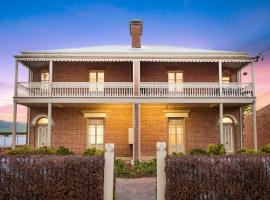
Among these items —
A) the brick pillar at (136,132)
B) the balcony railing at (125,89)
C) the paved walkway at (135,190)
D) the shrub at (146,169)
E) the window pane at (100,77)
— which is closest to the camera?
the paved walkway at (135,190)

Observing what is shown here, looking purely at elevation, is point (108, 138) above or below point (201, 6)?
below

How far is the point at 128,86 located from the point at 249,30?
12.0 metres

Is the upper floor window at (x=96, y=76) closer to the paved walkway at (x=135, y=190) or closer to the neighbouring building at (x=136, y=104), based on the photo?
the neighbouring building at (x=136, y=104)

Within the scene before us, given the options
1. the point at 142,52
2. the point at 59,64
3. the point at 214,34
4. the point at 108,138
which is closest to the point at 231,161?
the point at 142,52

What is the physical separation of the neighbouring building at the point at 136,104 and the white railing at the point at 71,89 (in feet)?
0.19

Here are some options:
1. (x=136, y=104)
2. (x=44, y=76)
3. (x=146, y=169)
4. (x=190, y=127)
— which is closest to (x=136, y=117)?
(x=136, y=104)

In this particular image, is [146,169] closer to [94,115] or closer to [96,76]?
[94,115]

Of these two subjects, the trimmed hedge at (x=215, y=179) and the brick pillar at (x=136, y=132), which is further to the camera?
the brick pillar at (x=136, y=132)

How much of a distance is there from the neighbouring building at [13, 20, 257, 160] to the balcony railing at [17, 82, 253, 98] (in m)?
0.05

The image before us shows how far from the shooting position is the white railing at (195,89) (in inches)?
731

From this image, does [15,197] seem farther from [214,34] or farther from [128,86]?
[214,34]

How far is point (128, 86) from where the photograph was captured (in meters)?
19.1

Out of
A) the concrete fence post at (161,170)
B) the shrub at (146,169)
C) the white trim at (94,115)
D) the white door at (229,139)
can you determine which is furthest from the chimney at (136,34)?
the concrete fence post at (161,170)

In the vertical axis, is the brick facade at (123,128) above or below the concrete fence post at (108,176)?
above
